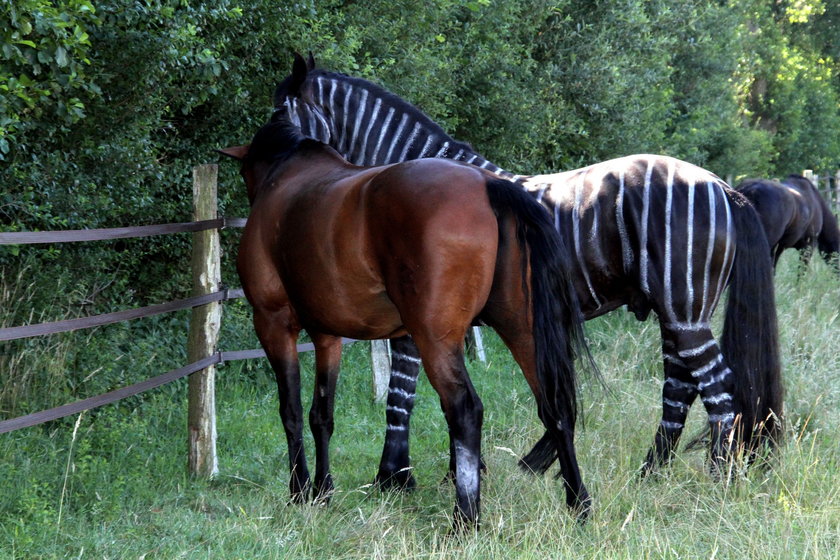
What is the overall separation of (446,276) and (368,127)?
1.96 metres

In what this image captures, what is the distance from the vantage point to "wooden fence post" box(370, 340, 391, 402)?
695 centimetres

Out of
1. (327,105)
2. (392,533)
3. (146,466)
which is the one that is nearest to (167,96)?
(327,105)

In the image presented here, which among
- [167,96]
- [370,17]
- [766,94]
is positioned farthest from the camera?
[766,94]

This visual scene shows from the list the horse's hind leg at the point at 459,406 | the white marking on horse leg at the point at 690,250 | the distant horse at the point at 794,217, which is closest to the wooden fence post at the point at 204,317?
the horse's hind leg at the point at 459,406

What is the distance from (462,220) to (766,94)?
28430 millimetres

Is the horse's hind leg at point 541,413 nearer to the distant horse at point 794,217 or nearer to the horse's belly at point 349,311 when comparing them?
the horse's belly at point 349,311

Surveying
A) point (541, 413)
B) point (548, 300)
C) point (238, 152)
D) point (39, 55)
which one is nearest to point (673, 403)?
point (541, 413)

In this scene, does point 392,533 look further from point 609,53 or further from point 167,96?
point 609,53

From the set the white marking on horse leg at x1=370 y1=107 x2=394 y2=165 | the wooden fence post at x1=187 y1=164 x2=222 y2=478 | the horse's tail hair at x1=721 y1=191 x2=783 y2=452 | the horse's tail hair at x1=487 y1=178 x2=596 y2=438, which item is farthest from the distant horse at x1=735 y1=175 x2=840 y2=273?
the wooden fence post at x1=187 y1=164 x2=222 y2=478

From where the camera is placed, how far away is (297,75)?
5.21 metres

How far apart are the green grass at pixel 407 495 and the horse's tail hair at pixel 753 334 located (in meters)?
0.21

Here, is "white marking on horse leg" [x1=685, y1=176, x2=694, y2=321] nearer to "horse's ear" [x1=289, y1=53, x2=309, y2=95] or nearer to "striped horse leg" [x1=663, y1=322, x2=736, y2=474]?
"striped horse leg" [x1=663, y1=322, x2=736, y2=474]

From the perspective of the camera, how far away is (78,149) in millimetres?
5496

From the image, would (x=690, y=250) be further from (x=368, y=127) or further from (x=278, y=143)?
(x=278, y=143)
